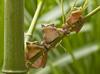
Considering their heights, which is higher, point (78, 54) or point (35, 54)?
point (35, 54)

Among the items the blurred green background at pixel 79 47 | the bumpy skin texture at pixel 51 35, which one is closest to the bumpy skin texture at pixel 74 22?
the bumpy skin texture at pixel 51 35

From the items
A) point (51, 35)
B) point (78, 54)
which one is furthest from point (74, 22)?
point (78, 54)

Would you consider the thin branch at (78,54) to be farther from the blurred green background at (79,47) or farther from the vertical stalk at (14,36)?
the vertical stalk at (14,36)

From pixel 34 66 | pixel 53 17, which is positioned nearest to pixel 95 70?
pixel 53 17

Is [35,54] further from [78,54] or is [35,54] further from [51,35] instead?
[78,54]

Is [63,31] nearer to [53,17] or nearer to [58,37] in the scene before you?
[58,37]

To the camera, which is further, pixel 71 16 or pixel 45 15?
pixel 45 15
